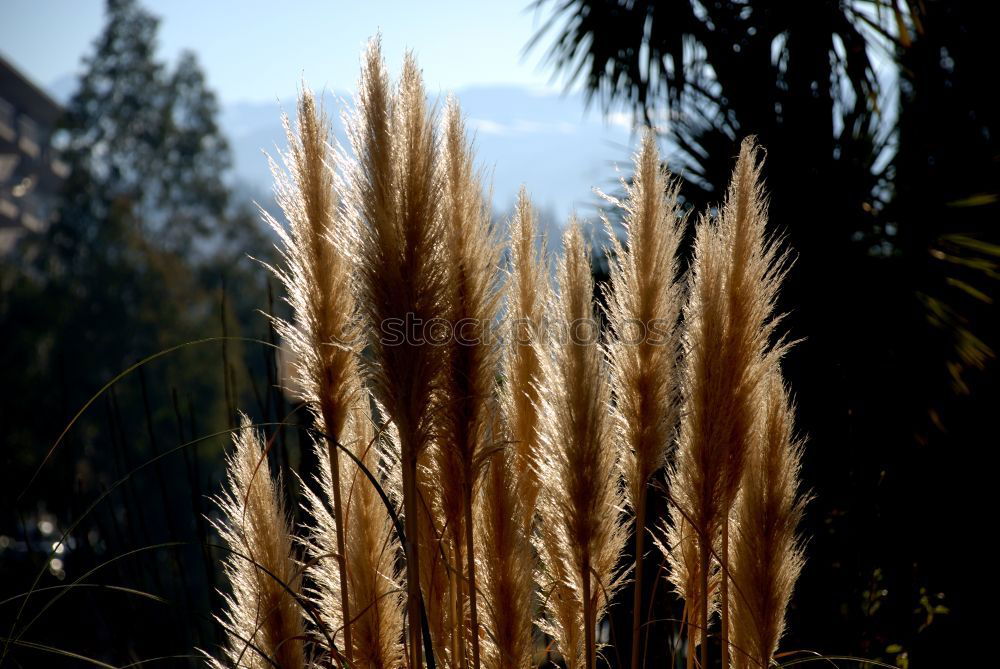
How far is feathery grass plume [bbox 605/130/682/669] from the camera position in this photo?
1.26 meters

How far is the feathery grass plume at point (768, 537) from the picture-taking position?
1.33 metres

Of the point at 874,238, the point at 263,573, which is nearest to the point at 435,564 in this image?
the point at 263,573

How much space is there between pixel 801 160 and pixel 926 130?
0.92 meters

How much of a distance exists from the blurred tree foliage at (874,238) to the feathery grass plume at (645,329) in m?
1.09

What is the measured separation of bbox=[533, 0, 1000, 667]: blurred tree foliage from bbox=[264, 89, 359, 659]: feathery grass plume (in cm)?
131

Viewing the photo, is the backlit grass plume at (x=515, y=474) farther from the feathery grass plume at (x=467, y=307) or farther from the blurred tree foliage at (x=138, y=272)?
the blurred tree foliage at (x=138, y=272)

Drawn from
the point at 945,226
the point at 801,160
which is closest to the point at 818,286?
the point at 801,160

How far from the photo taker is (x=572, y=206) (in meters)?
1.20

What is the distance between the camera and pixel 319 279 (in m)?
1.23

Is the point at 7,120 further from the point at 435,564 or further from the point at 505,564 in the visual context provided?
the point at 505,564

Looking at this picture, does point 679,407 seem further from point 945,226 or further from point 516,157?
point 516,157

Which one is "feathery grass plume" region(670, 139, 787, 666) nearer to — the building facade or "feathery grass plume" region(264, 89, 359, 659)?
"feathery grass plume" region(264, 89, 359, 659)

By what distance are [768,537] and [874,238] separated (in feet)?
6.58

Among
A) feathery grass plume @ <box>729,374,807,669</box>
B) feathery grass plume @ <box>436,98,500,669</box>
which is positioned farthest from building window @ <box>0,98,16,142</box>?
feathery grass plume @ <box>729,374,807,669</box>
